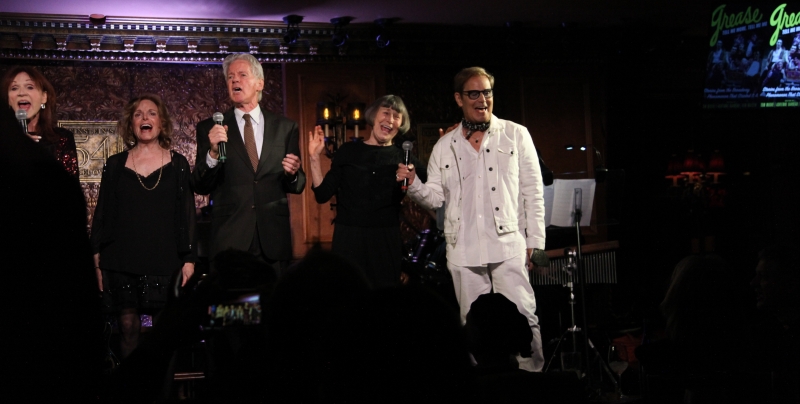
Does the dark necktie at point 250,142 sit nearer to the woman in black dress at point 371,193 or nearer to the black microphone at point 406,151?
the woman in black dress at point 371,193

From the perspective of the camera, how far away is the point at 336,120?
7453 millimetres

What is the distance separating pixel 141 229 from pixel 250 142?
78cm

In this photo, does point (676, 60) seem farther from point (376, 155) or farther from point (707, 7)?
point (376, 155)

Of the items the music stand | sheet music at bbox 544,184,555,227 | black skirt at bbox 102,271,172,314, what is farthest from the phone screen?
sheet music at bbox 544,184,555,227

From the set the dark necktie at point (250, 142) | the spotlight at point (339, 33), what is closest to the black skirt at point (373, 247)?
the dark necktie at point (250, 142)

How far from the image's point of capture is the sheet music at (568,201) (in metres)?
4.43

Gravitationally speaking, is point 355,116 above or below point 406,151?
above

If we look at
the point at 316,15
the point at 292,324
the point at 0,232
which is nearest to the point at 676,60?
the point at 316,15

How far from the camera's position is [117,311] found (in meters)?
3.56

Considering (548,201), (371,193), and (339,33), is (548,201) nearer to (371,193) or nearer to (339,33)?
(371,193)

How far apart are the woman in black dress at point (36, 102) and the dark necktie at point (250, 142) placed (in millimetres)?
904

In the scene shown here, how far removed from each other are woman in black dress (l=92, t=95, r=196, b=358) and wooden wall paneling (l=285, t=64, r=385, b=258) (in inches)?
148

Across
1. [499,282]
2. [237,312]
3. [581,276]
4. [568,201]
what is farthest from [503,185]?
[237,312]

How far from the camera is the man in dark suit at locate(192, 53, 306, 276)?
3865 mm
